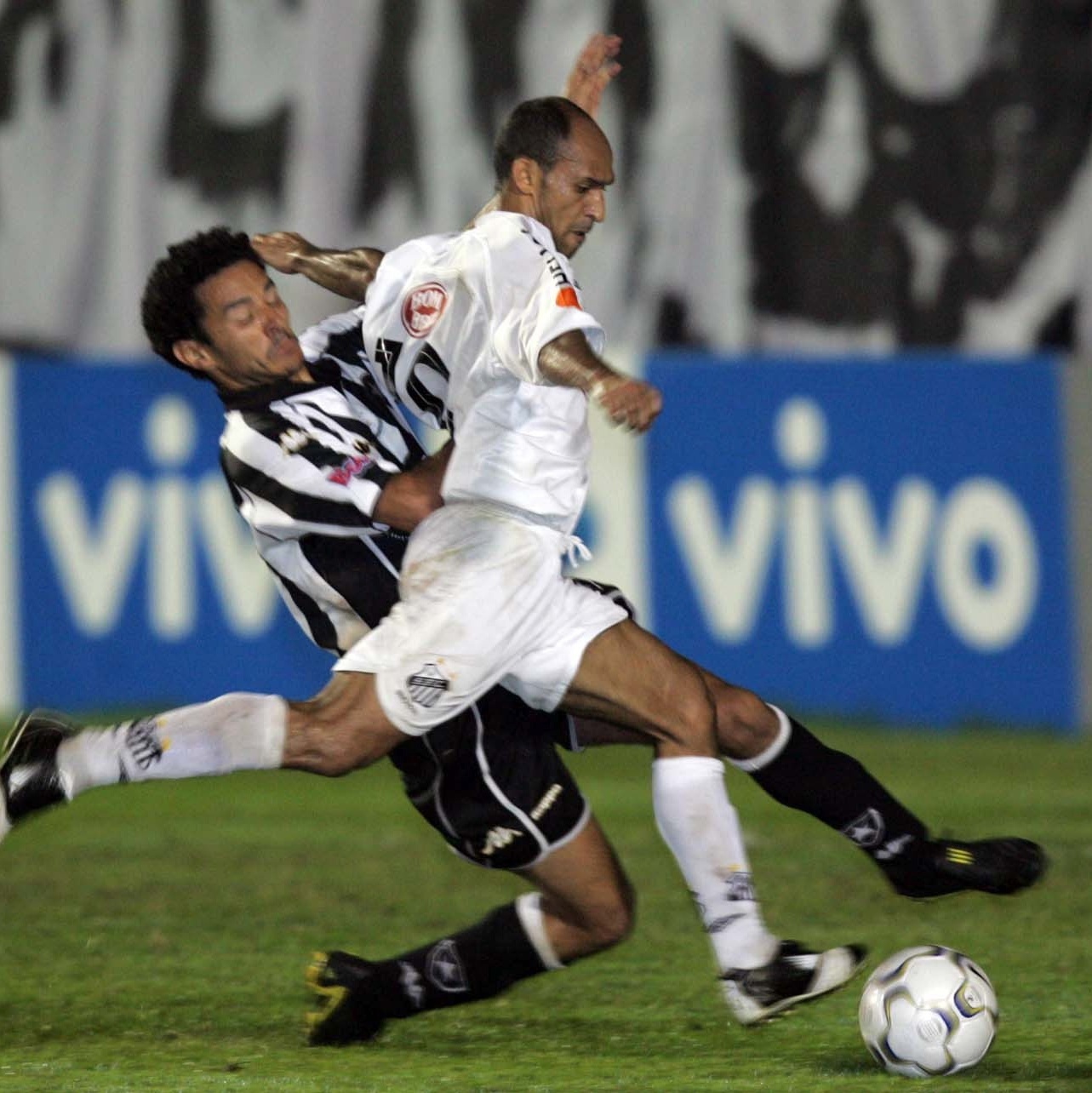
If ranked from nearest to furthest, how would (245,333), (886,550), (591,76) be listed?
(245,333) → (591,76) → (886,550)

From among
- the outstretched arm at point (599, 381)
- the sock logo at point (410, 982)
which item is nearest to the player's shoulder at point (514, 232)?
the outstretched arm at point (599, 381)

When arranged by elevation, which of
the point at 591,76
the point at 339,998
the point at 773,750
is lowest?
the point at 339,998

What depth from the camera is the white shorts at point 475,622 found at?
424 cm

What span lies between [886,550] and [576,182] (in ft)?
17.7

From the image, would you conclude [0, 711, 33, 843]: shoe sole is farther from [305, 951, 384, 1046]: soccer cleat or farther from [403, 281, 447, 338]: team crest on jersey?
[403, 281, 447, 338]: team crest on jersey

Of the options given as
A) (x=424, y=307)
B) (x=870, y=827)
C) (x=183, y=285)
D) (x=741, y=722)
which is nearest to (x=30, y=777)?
(x=183, y=285)

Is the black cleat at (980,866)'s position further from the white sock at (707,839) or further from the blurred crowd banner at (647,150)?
the blurred crowd banner at (647,150)

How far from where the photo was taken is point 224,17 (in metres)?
10.8

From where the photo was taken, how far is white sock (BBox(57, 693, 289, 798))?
4270mm

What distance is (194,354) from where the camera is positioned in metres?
4.55

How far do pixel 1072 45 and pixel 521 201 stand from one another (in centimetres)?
682

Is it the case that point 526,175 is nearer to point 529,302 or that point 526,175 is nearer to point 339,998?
point 529,302

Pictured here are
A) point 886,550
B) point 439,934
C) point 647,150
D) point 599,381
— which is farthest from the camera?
point 647,150

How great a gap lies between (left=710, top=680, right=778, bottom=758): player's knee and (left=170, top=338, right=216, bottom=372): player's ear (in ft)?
3.74
